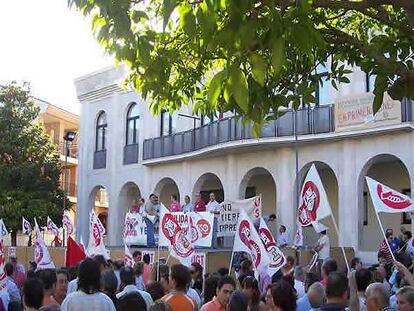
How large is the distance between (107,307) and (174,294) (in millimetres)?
942

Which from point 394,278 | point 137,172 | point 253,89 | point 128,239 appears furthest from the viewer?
point 137,172

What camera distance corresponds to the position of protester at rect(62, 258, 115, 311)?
575cm

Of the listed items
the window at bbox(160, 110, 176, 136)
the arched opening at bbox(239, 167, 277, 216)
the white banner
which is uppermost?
the window at bbox(160, 110, 176, 136)

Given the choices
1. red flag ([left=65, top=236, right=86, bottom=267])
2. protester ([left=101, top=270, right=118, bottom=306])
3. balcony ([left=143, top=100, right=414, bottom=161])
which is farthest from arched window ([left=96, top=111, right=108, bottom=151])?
protester ([left=101, top=270, right=118, bottom=306])

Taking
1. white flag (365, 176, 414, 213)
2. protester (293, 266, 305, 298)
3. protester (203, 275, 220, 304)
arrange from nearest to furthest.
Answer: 1. protester (203, 275, 220, 304)
2. protester (293, 266, 305, 298)
3. white flag (365, 176, 414, 213)

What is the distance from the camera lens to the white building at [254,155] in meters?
21.5

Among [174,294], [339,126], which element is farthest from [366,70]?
[339,126]

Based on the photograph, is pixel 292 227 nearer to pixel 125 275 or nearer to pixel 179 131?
pixel 179 131

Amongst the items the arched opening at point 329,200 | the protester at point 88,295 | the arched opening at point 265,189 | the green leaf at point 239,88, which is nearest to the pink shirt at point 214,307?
the protester at point 88,295

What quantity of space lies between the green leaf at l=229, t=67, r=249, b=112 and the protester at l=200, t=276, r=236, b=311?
3665 mm

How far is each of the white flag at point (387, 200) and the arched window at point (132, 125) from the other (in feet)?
67.8

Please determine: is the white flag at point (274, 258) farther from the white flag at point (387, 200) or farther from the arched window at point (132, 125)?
the arched window at point (132, 125)

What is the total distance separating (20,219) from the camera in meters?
30.5

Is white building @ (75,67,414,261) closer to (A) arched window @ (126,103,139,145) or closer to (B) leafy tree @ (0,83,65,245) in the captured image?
(A) arched window @ (126,103,139,145)
